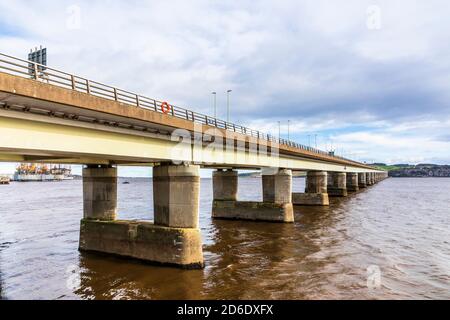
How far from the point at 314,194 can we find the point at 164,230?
1491 inches

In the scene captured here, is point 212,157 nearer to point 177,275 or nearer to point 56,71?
point 177,275

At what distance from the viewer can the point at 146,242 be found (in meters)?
19.2

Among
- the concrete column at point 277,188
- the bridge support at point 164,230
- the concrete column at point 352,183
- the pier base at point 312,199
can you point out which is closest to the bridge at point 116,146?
the bridge support at point 164,230

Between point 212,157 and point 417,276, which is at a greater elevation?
point 212,157

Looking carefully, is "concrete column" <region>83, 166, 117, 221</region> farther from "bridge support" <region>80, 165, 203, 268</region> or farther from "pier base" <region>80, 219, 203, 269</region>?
"pier base" <region>80, 219, 203, 269</region>

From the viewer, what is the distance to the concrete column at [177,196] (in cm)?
1917

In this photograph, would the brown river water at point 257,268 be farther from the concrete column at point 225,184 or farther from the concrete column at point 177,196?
the concrete column at point 225,184

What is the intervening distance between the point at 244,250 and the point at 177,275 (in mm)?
7273

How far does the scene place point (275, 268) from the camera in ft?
62.1

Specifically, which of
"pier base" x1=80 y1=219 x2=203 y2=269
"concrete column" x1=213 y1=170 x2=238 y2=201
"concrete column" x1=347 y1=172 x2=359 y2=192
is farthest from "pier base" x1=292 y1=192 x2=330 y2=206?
"concrete column" x1=347 y1=172 x2=359 y2=192

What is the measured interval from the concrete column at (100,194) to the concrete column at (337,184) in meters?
58.6

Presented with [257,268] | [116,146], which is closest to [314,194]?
[257,268]

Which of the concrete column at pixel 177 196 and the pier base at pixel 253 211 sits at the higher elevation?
the concrete column at pixel 177 196
